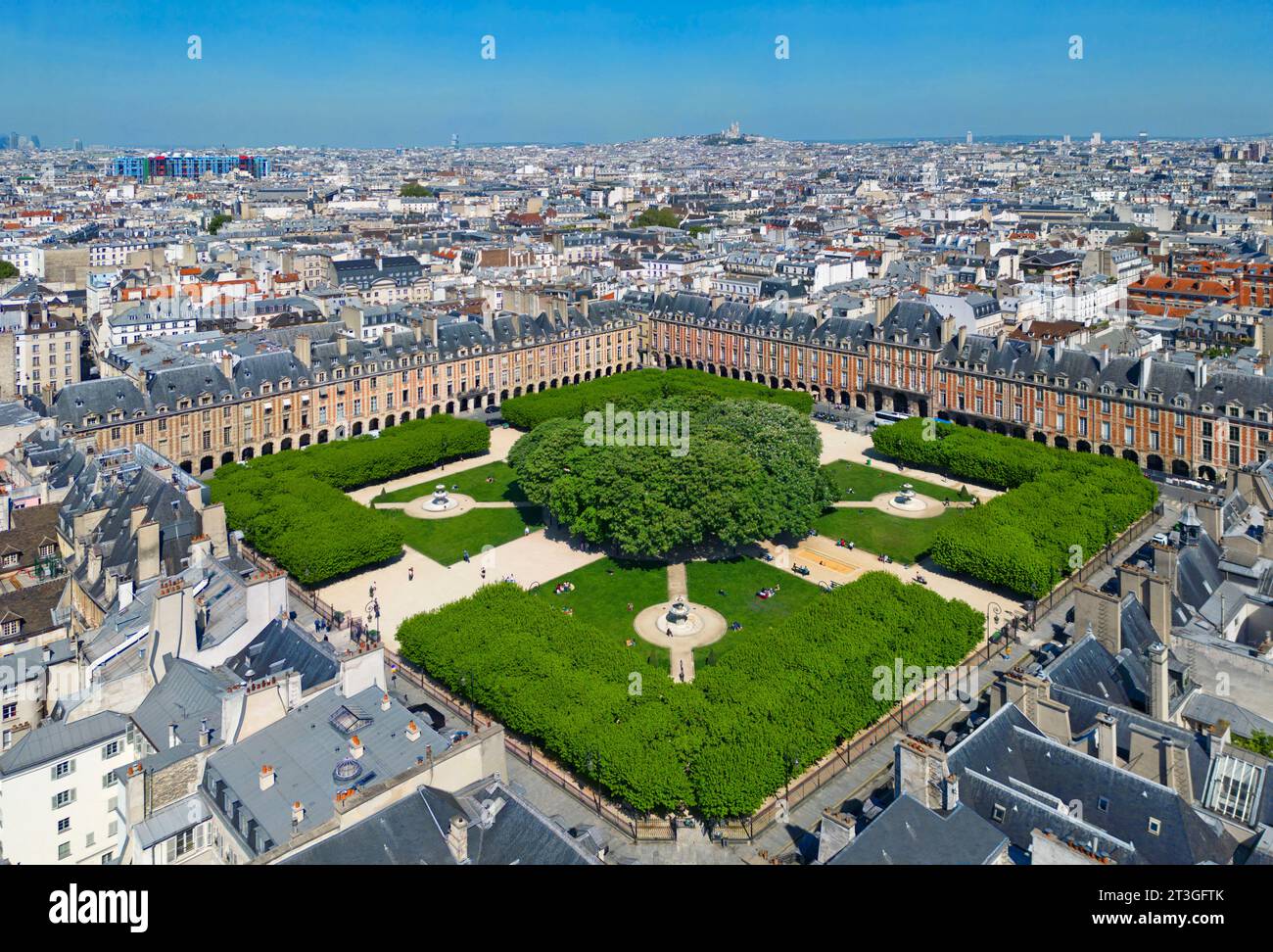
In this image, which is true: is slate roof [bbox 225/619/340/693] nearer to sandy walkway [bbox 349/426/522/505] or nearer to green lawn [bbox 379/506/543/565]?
green lawn [bbox 379/506/543/565]

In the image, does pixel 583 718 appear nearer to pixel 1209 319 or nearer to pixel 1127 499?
pixel 1127 499

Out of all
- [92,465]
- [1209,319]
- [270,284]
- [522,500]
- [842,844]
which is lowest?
[842,844]

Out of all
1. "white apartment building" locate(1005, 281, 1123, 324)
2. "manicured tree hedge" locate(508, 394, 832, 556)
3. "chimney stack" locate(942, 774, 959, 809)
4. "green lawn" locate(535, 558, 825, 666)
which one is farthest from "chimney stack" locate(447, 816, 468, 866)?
"white apartment building" locate(1005, 281, 1123, 324)

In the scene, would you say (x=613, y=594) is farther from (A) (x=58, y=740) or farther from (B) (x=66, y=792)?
(B) (x=66, y=792)

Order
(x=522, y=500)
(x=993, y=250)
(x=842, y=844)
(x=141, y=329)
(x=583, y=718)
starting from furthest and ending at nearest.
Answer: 1. (x=993, y=250)
2. (x=141, y=329)
3. (x=522, y=500)
4. (x=583, y=718)
5. (x=842, y=844)

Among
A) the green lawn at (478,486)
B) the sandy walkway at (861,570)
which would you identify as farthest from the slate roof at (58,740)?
the green lawn at (478,486)

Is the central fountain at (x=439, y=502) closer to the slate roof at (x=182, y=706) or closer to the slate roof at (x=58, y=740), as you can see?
the slate roof at (x=182, y=706)

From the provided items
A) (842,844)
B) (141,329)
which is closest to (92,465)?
(842,844)
